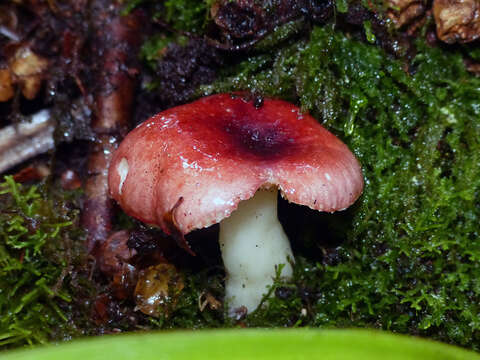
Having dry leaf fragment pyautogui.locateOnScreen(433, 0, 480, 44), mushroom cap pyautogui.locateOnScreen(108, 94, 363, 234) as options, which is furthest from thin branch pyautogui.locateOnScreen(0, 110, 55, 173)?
dry leaf fragment pyautogui.locateOnScreen(433, 0, 480, 44)

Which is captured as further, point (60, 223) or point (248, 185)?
point (60, 223)

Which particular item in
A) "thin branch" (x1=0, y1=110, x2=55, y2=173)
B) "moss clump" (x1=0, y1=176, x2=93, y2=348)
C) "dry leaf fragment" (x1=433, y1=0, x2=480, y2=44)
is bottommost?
"moss clump" (x1=0, y1=176, x2=93, y2=348)

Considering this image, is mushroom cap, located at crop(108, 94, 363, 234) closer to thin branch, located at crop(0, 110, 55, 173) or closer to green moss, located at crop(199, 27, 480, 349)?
green moss, located at crop(199, 27, 480, 349)

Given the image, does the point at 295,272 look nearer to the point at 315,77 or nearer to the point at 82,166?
the point at 315,77

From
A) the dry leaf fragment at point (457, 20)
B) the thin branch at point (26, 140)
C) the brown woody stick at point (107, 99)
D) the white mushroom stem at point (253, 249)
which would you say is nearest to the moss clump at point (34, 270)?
the brown woody stick at point (107, 99)

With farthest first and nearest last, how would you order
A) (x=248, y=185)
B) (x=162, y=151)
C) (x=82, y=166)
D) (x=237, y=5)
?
(x=82, y=166), (x=237, y=5), (x=162, y=151), (x=248, y=185)

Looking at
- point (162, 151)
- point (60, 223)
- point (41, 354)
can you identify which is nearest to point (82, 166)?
point (60, 223)

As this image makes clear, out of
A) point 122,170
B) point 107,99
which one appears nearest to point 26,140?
point 107,99
